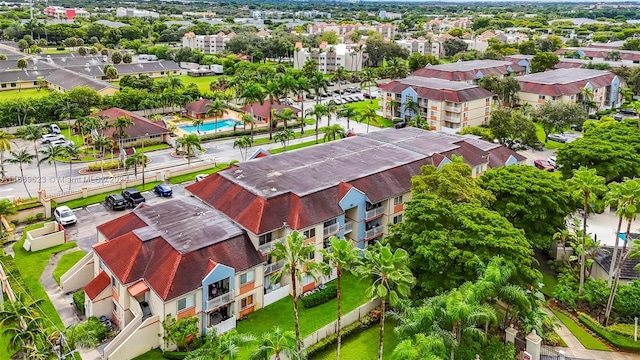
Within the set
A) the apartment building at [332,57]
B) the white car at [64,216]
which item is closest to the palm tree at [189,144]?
the white car at [64,216]

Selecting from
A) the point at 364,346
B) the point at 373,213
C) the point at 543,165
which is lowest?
the point at 364,346

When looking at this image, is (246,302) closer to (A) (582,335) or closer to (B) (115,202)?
(A) (582,335)

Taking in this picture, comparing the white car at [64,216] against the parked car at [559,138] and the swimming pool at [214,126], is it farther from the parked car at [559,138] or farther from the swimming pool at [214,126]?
the parked car at [559,138]

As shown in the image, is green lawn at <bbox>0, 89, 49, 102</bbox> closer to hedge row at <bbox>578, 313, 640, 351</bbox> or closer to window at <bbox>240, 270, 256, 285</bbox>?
window at <bbox>240, 270, 256, 285</bbox>

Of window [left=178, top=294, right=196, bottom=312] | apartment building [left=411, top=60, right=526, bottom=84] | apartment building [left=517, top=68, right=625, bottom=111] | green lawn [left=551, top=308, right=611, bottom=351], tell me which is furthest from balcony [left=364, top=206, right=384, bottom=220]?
apartment building [left=411, top=60, right=526, bottom=84]

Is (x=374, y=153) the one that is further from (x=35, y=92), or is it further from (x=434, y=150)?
(x=35, y=92)

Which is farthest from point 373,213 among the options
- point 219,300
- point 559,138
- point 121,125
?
point 559,138
